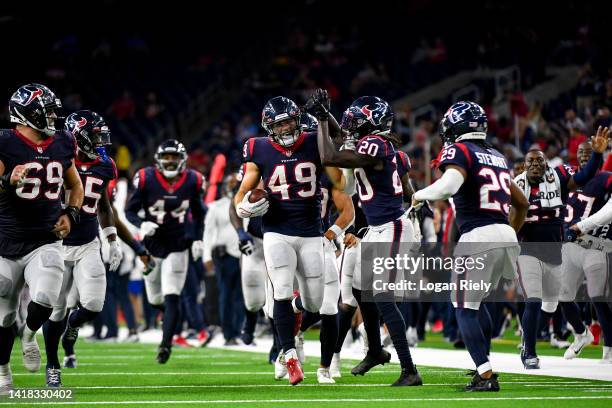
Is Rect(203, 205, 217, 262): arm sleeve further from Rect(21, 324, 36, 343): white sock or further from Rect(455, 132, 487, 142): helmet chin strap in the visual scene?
Rect(455, 132, 487, 142): helmet chin strap

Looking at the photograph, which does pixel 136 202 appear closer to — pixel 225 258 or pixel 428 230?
pixel 225 258

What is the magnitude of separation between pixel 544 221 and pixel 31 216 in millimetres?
4823

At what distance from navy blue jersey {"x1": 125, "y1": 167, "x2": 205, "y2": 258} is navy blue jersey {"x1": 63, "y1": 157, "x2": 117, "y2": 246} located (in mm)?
1674

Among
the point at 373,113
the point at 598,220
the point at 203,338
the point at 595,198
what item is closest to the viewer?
the point at 373,113

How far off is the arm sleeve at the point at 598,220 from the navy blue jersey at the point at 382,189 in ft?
7.22

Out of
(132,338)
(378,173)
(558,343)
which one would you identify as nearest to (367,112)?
(378,173)

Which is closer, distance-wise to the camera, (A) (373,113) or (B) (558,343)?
(A) (373,113)

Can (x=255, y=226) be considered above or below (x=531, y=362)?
above

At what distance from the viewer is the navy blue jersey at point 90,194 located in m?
9.41

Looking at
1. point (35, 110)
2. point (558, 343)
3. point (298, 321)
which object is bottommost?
point (558, 343)

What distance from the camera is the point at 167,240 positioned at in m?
11.4

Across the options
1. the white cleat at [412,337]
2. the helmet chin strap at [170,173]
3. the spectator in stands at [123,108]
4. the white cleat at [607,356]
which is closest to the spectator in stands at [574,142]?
the white cleat at [412,337]

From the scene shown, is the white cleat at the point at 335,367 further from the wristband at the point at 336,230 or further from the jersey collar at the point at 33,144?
the jersey collar at the point at 33,144

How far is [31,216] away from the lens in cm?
782
